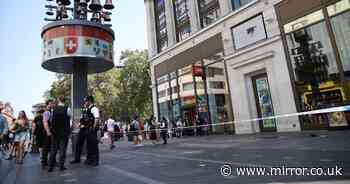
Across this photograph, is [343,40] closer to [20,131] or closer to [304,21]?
[304,21]

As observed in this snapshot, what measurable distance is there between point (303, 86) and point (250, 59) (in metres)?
3.69

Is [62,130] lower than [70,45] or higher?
lower

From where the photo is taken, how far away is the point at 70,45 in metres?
10.0

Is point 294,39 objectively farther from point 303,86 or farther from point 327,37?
point 303,86

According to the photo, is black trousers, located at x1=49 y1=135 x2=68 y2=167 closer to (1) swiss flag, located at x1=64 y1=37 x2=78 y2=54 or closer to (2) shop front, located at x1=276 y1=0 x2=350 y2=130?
(1) swiss flag, located at x1=64 y1=37 x2=78 y2=54

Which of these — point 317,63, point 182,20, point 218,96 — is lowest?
point 218,96

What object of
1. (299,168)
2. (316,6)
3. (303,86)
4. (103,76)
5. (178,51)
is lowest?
(299,168)

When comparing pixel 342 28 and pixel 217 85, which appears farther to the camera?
pixel 217 85

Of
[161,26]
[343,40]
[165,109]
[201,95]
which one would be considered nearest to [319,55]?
[343,40]

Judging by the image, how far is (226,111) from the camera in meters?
17.3

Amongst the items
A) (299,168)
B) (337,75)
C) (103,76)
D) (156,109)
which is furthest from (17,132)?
(103,76)

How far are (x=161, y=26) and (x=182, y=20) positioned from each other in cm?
369

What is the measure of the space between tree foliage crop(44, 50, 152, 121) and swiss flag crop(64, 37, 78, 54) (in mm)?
A: 29442

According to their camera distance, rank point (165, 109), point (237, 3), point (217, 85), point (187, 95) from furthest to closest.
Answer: point (165, 109)
point (187, 95)
point (217, 85)
point (237, 3)
